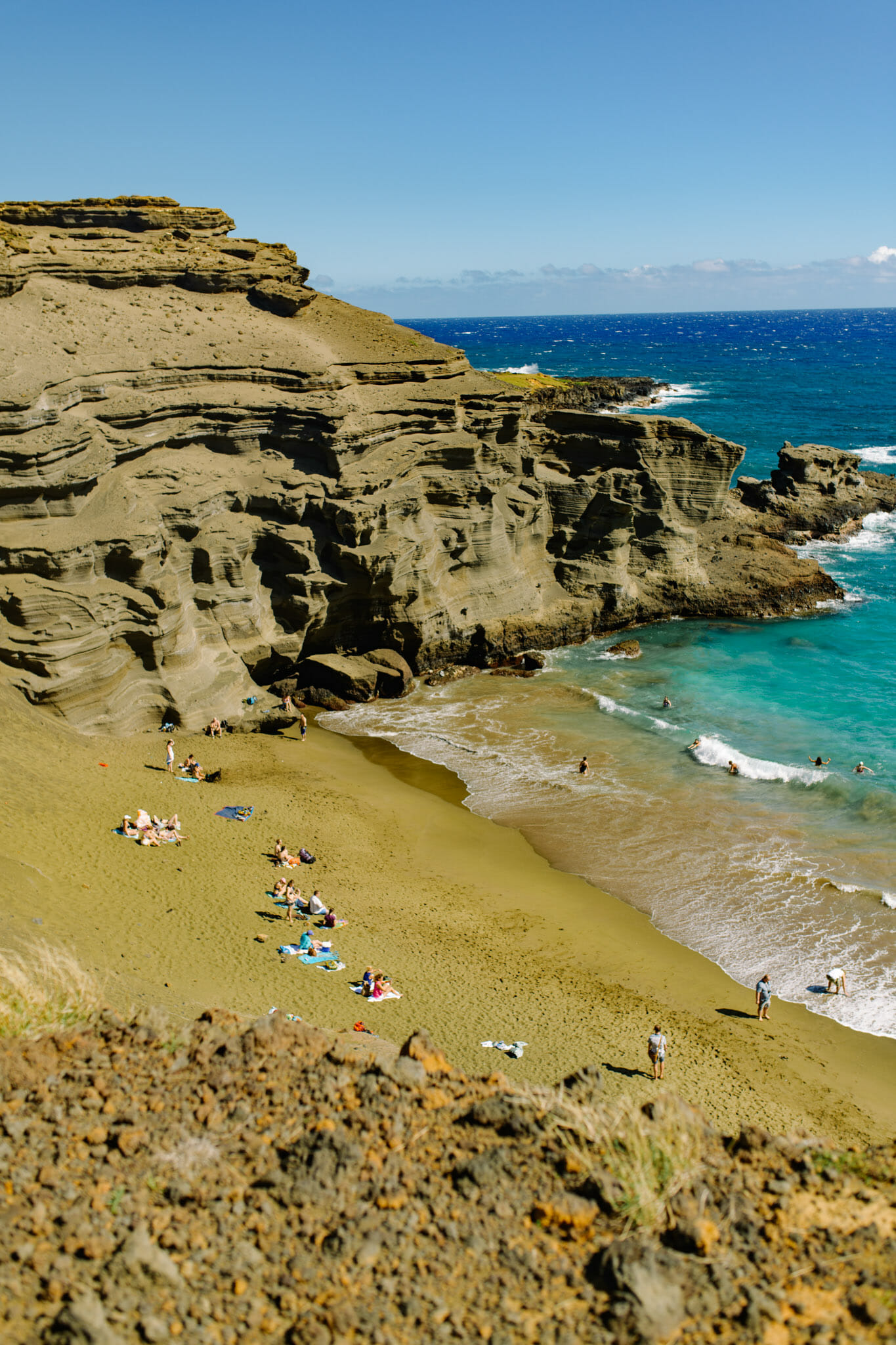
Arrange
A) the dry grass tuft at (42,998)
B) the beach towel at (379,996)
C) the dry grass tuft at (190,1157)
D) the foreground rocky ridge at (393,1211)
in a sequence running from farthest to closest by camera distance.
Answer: the beach towel at (379,996) → the dry grass tuft at (42,998) → the dry grass tuft at (190,1157) → the foreground rocky ridge at (393,1211)

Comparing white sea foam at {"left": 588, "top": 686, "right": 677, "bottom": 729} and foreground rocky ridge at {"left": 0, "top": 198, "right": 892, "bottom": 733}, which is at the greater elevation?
foreground rocky ridge at {"left": 0, "top": 198, "right": 892, "bottom": 733}

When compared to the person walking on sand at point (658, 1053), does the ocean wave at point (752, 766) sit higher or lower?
higher

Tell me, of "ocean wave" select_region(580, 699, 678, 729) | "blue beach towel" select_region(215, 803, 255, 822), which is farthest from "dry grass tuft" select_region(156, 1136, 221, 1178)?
"ocean wave" select_region(580, 699, 678, 729)

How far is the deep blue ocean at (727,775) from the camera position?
1819 centimetres

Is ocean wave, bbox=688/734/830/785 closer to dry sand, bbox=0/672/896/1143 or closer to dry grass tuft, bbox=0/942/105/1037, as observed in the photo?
dry sand, bbox=0/672/896/1143

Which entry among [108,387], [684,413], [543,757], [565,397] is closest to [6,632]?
[108,387]

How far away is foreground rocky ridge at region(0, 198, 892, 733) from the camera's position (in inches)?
898

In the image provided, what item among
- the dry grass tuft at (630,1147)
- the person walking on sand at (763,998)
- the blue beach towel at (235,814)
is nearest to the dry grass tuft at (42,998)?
the dry grass tuft at (630,1147)

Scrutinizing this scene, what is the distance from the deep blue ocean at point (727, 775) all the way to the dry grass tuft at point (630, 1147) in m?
9.92

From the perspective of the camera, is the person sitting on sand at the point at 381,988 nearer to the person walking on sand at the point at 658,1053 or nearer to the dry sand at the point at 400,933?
the dry sand at the point at 400,933

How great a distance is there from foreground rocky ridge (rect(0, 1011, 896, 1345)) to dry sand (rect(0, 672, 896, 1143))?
458 cm

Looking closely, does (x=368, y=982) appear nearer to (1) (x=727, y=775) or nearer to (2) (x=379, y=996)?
(2) (x=379, y=996)

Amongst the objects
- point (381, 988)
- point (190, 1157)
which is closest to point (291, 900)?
point (381, 988)

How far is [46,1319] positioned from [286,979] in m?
9.25
